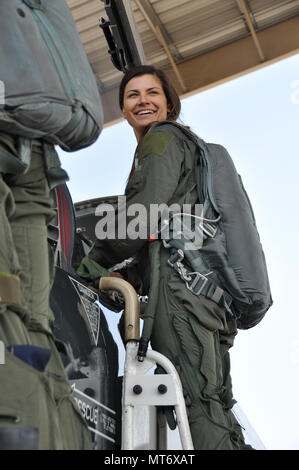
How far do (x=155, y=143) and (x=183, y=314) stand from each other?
678 mm

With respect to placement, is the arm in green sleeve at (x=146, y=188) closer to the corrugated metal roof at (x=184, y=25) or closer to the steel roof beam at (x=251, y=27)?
the corrugated metal roof at (x=184, y=25)

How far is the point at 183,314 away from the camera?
87.5 inches

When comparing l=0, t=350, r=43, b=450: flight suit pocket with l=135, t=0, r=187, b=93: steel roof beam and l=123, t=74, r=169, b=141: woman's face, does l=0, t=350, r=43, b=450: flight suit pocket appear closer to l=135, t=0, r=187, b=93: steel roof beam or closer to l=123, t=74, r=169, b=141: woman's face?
l=123, t=74, r=169, b=141: woman's face

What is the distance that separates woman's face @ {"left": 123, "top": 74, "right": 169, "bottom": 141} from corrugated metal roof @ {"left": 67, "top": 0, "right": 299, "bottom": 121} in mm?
4399

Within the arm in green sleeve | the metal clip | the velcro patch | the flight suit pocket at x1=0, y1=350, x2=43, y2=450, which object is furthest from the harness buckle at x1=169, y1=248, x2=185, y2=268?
the flight suit pocket at x1=0, y1=350, x2=43, y2=450

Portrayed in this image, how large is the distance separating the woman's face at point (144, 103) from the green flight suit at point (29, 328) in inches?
57.6

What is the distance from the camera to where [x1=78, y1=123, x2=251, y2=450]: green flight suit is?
206 cm

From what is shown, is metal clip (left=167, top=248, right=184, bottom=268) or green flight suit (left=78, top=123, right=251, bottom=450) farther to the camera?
metal clip (left=167, top=248, right=184, bottom=268)
